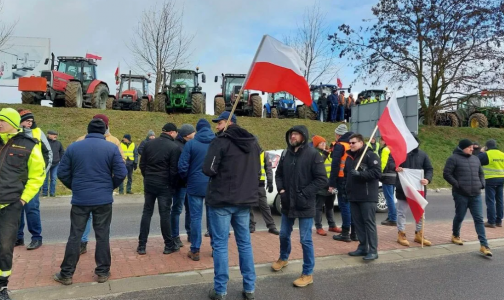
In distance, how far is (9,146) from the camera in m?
3.95

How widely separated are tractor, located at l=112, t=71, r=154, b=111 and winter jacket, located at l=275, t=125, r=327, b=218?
1894 centimetres

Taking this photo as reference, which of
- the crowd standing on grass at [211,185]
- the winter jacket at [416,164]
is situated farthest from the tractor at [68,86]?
the winter jacket at [416,164]

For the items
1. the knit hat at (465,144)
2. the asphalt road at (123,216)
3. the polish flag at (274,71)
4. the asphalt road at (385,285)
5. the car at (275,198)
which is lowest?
the asphalt road at (123,216)

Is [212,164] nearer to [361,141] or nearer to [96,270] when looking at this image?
[96,270]

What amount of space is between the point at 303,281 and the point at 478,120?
27870 mm

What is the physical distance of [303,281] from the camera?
15.0 feet

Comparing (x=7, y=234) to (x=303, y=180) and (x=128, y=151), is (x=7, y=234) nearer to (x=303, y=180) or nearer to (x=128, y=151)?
(x=303, y=180)

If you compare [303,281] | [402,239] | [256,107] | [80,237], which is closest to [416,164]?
[402,239]

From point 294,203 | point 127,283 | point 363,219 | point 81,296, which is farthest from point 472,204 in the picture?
point 81,296

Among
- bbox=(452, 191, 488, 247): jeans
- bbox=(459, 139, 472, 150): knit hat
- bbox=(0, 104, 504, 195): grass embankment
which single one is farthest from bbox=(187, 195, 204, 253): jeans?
bbox=(0, 104, 504, 195): grass embankment

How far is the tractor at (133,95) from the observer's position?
22.0 meters

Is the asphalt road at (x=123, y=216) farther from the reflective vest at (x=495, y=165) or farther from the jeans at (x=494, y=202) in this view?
the reflective vest at (x=495, y=165)

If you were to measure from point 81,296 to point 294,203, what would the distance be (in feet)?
8.56

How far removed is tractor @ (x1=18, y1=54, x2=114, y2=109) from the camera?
58.7ft
